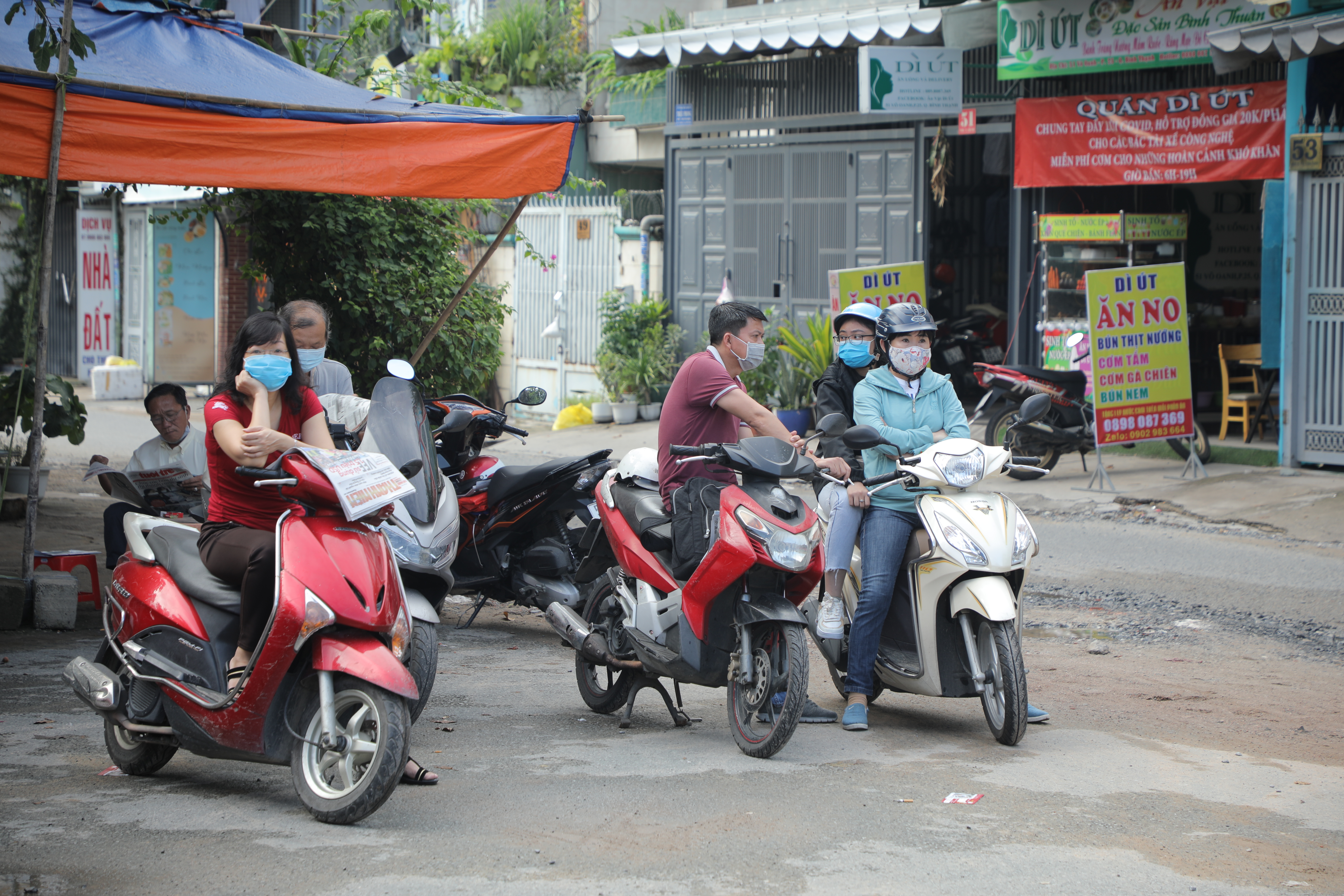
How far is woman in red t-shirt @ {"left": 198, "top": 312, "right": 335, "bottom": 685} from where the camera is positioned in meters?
4.64

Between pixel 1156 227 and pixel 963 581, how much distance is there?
905 centimetres

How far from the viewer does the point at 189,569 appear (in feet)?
15.8

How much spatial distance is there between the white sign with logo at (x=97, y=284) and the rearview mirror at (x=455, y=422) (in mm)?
17987

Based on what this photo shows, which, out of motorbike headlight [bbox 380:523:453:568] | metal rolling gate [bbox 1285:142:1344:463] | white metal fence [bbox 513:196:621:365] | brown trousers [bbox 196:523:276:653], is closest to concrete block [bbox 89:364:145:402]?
white metal fence [bbox 513:196:621:365]

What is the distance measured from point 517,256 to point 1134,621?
1286 cm

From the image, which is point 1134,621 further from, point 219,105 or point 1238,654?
point 219,105

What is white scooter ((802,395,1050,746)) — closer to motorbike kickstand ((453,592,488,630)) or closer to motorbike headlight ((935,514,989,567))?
motorbike headlight ((935,514,989,567))

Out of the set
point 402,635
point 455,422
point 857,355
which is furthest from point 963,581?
point 455,422

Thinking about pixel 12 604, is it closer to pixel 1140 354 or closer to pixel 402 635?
pixel 402 635

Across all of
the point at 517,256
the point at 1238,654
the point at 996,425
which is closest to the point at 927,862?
the point at 1238,654

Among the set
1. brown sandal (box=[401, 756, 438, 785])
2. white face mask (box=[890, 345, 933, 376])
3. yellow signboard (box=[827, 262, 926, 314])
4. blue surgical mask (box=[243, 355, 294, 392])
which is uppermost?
yellow signboard (box=[827, 262, 926, 314])

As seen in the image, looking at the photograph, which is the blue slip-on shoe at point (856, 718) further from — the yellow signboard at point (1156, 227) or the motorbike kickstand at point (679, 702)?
the yellow signboard at point (1156, 227)

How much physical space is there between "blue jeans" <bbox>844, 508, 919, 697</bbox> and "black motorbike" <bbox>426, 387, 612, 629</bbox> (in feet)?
6.41

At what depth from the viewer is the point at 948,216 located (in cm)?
1708
